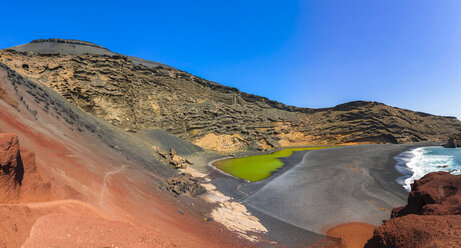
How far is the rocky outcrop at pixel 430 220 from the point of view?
152 inches

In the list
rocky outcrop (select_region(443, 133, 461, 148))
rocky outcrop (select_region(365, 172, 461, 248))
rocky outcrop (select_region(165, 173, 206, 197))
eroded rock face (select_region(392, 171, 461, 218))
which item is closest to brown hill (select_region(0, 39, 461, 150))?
rocky outcrop (select_region(443, 133, 461, 148))

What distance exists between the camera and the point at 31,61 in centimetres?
2616

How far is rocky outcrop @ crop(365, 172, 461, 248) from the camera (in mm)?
3861

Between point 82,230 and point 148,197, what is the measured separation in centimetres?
509

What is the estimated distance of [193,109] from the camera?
44688 mm

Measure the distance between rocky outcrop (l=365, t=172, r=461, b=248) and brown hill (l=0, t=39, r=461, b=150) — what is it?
2545 cm

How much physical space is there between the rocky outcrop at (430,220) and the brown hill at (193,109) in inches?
1002

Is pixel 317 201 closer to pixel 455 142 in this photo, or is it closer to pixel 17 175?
pixel 17 175

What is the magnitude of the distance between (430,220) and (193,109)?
42.5 meters

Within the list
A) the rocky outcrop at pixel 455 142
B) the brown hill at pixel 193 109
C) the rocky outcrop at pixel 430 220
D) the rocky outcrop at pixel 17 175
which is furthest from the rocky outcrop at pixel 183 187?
the rocky outcrop at pixel 455 142

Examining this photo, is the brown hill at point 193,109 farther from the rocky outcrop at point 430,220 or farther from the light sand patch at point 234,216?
the rocky outcrop at point 430,220

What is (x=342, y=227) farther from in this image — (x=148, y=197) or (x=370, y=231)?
(x=148, y=197)

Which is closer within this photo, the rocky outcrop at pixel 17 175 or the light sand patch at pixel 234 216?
the rocky outcrop at pixel 17 175

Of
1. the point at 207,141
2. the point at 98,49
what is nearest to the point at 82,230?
the point at 207,141
